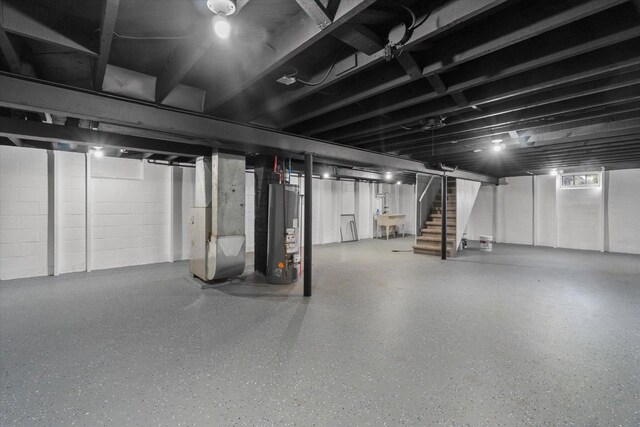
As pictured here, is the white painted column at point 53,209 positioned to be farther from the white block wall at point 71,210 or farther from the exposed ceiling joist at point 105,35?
the exposed ceiling joist at point 105,35

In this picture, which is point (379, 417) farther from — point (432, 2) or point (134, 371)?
point (432, 2)

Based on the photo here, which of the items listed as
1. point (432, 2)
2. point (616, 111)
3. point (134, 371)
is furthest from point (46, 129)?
point (616, 111)

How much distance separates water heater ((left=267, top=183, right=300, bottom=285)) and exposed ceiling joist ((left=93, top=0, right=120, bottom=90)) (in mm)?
2536

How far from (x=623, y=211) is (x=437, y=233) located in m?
4.76

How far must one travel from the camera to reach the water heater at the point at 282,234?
4.35 meters

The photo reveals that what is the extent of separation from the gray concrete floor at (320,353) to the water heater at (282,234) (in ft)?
1.23

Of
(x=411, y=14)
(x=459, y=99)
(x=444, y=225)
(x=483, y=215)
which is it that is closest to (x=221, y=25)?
(x=411, y=14)

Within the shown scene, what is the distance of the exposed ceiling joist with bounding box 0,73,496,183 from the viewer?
76.9 inches

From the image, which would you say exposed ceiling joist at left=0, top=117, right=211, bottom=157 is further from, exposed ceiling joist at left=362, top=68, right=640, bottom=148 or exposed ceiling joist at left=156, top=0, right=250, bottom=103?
exposed ceiling joist at left=362, top=68, right=640, bottom=148

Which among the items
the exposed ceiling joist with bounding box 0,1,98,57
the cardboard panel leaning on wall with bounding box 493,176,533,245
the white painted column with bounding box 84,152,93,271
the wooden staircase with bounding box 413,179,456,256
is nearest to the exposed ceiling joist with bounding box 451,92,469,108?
the exposed ceiling joist with bounding box 0,1,98,57

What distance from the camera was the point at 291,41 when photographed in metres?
1.75

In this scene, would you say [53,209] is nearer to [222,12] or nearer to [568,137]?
[222,12]

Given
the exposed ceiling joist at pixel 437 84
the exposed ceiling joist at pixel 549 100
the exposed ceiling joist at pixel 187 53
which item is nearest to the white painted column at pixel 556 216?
the exposed ceiling joist at pixel 549 100

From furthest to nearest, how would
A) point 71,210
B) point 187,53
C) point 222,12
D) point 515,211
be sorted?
point 515,211, point 71,210, point 187,53, point 222,12
